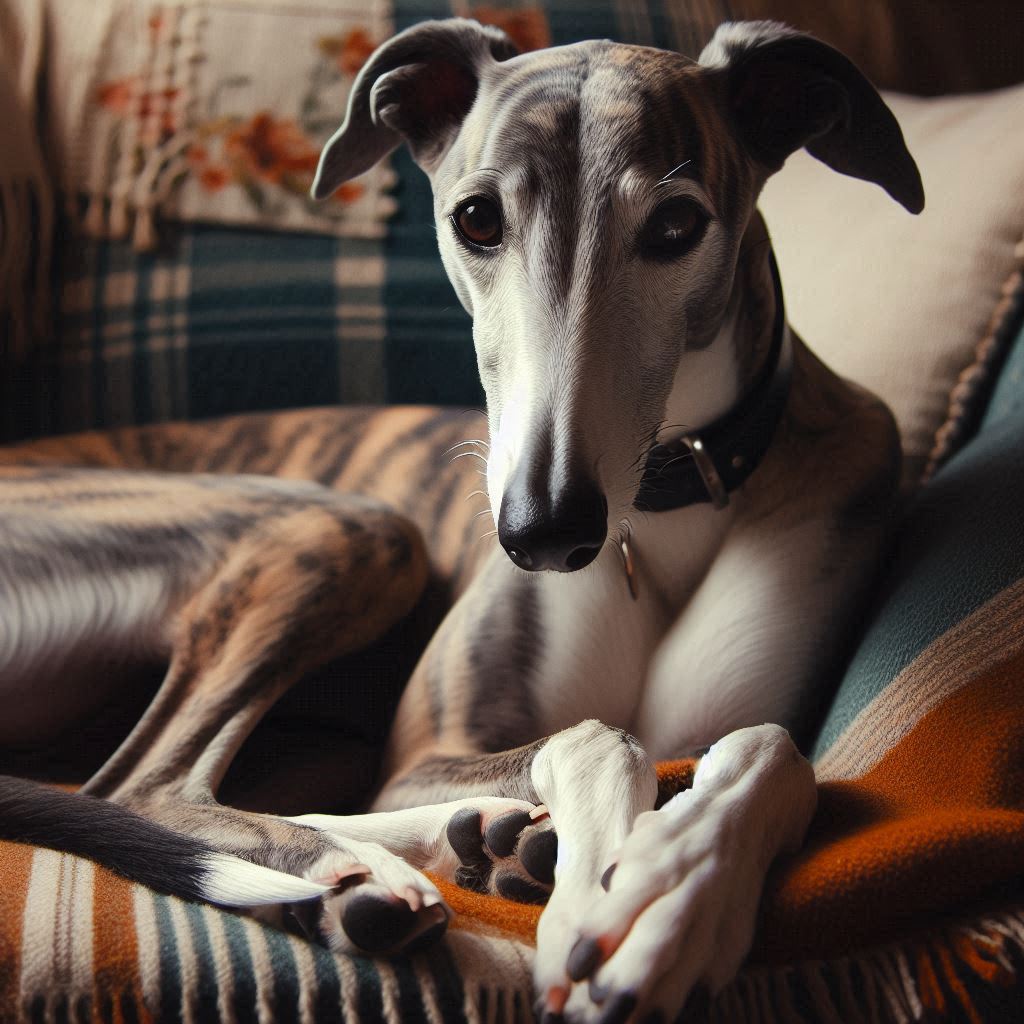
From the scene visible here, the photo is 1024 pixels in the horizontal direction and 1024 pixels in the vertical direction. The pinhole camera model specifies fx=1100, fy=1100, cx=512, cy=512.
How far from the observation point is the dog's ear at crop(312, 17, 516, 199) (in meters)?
1.08

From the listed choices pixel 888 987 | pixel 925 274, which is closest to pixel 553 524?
pixel 888 987

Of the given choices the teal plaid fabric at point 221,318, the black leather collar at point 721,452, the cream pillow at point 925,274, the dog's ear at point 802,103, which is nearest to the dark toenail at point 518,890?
the black leather collar at point 721,452

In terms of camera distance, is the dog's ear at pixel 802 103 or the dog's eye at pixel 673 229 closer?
the dog's eye at pixel 673 229

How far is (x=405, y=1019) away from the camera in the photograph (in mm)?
656

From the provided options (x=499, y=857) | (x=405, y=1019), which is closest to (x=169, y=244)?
(x=499, y=857)

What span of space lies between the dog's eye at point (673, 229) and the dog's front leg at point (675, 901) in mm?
409

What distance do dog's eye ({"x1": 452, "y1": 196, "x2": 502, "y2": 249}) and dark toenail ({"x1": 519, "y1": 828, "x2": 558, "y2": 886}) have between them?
0.48 meters

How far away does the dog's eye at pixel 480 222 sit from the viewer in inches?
35.9

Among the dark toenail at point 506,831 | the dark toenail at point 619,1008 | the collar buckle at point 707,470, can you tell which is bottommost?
the dark toenail at point 506,831

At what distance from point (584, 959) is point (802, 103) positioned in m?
0.81

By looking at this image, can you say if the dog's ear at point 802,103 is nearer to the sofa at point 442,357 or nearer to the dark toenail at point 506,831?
the sofa at point 442,357

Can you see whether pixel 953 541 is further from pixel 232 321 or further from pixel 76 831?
pixel 232 321

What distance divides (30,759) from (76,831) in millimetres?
438

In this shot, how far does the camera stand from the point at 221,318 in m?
1.80
